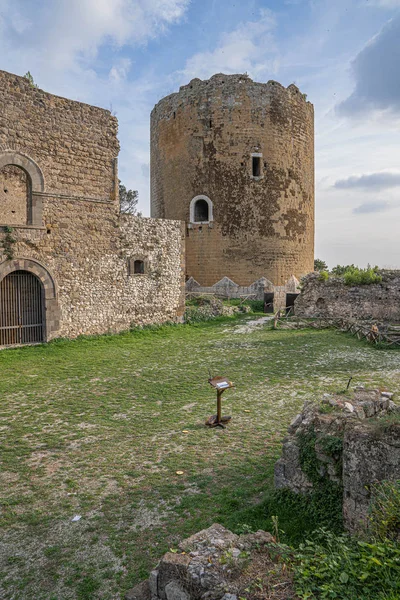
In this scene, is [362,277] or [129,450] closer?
[129,450]

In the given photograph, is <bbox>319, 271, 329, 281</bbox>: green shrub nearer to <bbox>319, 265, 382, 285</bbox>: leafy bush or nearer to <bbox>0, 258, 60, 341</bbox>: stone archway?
<bbox>319, 265, 382, 285</bbox>: leafy bush

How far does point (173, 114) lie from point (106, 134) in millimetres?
9894

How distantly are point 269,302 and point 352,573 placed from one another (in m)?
18.2

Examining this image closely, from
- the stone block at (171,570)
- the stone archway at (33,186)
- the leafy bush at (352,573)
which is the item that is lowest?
the stone block at (171,570)

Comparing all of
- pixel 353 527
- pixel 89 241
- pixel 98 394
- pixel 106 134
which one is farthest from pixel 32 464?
pixel 106 134

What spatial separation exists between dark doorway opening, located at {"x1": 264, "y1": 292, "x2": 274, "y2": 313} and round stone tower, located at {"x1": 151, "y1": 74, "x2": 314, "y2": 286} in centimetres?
149

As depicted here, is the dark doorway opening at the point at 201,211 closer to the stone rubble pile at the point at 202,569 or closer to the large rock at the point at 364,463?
the large rock at the point at 364,463

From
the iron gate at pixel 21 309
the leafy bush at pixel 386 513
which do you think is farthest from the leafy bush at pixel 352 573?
the iron gate at pixel 21 309

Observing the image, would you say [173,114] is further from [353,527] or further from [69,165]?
[353,527]

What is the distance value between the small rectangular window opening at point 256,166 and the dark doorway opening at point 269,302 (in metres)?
6.40

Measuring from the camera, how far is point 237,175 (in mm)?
21359

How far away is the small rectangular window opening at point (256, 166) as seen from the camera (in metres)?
21.5

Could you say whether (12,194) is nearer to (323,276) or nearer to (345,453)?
(323,276)

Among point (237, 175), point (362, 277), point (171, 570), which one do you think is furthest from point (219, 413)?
point (237, 175)
